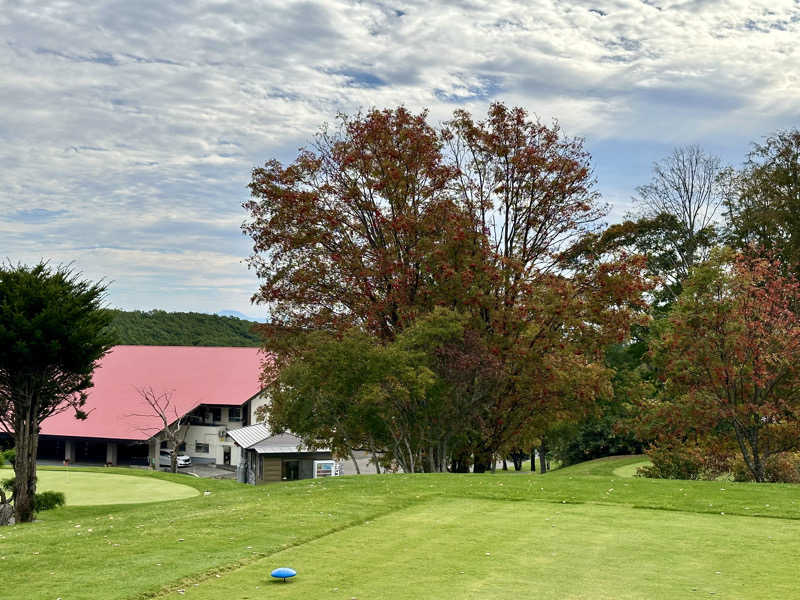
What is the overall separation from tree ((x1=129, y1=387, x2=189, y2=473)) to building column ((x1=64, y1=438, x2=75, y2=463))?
4.96 meters

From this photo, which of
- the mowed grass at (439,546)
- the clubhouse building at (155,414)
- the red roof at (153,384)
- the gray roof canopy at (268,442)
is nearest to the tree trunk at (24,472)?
the mowed grass at (439,546)

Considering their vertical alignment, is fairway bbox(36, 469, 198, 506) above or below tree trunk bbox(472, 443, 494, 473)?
below

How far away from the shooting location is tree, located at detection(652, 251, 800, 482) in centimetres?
1977

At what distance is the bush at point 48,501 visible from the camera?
2073 centimetres

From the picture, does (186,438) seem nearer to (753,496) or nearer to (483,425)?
(483,425)

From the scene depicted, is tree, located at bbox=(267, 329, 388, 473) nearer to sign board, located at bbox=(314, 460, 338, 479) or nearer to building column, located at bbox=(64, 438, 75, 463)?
sign board, located at bbox=(314, 460, 338, 479)

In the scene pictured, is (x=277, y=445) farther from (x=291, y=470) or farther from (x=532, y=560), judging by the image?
(x=532, y=560)

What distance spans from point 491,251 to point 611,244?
6.35 metres

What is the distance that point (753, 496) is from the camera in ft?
47.4

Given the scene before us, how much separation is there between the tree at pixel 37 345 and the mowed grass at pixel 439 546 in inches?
227

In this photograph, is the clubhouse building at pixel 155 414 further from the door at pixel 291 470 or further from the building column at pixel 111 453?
the door at pixel 291 470

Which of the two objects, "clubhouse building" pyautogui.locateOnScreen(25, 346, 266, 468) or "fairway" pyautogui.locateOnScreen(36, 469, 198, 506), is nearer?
"fairway" pyautogui.locateOnScreen(36, 469, 198, 506)

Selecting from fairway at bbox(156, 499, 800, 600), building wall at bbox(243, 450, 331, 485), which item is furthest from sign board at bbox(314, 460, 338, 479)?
fairway at bbox(156, 499, 800, 600)

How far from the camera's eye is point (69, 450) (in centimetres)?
5156
